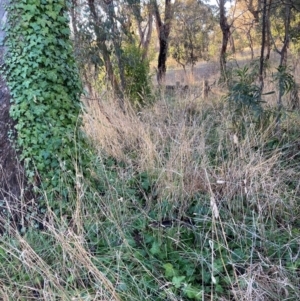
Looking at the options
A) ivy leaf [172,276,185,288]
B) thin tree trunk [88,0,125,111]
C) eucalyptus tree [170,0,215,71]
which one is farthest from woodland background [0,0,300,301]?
eucalyptus tree [170,0,215,71]

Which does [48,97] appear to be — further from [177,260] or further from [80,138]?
[177,260]

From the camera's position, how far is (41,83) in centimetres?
247

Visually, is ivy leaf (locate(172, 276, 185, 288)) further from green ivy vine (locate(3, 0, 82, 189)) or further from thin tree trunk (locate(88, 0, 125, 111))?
thin tree trunk (locate(88, 0, 125, 111))

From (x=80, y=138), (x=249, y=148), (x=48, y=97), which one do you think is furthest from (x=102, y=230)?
(x=249, y=148)

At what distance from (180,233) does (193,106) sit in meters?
3.49

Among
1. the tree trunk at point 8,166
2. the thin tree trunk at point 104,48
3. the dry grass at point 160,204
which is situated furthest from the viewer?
the thin tree trunk at point 104,48

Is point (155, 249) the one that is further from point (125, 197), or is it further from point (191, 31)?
point (191, 31)

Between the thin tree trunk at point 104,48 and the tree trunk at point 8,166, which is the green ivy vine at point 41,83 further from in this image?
the thin tree trunk at point 104,48

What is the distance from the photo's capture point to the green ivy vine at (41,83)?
2.40 m

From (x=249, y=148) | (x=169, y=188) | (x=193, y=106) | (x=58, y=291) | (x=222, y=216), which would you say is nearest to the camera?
(x=58, y=291)

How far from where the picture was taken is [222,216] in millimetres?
2441

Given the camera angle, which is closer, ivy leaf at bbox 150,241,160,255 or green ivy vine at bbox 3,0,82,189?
ivy leaf at bbox 150,241,160,255

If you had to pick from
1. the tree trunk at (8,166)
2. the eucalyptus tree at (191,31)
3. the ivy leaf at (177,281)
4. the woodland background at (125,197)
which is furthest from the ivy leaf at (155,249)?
the eucalyptus tree at (191,31)

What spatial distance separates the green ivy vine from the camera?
7.89 ft
